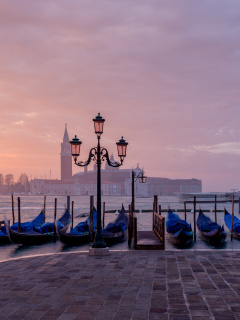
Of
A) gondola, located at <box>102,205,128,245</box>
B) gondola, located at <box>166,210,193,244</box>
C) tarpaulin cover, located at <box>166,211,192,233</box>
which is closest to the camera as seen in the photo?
gondola, located at <box>102,205,128,245</box>

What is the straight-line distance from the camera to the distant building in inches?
6319

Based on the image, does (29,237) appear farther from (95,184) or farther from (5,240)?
(95,184)

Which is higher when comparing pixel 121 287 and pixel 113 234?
pixel 121 287

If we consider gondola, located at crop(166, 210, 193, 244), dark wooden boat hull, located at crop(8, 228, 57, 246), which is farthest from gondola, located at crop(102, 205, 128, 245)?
dark wooden boat hull, located at crop(8, 228, 57, 246)

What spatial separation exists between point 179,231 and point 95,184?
474ft

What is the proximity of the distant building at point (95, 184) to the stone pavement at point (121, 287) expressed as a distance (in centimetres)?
14569

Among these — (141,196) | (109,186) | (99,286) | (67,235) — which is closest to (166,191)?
(141,196)

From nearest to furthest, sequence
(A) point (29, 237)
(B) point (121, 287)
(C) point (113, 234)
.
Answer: (B) point (121, 287) < (C) point (113, 234) < (A) point (29, 237)

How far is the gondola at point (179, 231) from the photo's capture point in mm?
17969

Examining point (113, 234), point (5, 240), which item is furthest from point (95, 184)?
point (113, 234)

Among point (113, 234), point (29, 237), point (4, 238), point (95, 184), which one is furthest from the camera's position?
point (95, 184)

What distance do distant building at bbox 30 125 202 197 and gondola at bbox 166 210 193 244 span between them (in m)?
133

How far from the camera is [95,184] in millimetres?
161625

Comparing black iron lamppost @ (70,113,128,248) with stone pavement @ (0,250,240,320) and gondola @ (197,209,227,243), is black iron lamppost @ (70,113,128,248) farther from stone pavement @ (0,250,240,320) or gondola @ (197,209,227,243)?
gondola @ (197,209,227,243)
